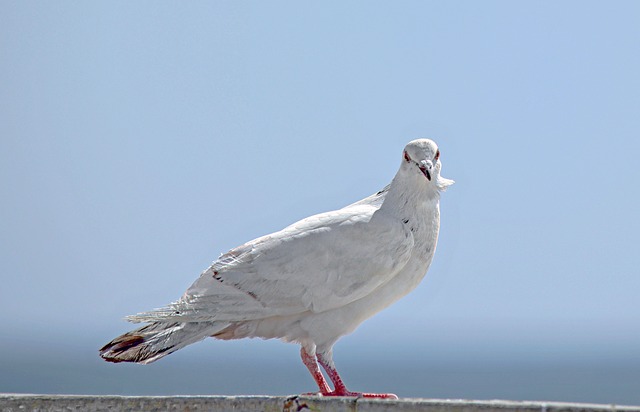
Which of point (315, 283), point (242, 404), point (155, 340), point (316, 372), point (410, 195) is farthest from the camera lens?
point (410, 195)

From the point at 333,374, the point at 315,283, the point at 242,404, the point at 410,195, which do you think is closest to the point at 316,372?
the point at 333,374

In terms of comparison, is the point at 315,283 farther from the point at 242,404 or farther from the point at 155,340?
the point at 242,404

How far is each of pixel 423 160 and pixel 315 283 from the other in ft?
4.13

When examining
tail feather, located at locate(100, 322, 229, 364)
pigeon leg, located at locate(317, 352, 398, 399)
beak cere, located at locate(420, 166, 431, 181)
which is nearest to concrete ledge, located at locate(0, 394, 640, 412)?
tail feather, located at locate(100, 322, 229, 364)

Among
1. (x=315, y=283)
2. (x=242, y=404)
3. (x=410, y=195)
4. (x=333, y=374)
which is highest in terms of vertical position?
(x=410, y=195)

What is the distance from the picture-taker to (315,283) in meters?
8.46

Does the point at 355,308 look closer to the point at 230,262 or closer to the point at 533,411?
the point at 230,262

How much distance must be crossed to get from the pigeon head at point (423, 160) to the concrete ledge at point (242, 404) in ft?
8.53

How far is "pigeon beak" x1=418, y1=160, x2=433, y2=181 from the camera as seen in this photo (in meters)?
8.62

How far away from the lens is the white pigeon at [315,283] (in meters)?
8.42

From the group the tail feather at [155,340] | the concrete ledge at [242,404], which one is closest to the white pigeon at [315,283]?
the tail feather at [155,340]

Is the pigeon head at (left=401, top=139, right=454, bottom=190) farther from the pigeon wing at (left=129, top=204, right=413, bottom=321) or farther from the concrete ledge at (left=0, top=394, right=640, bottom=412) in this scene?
the concrete ledge at (left=0, top=394, right=640, bottom=412)

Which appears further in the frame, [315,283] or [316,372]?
[316,372]

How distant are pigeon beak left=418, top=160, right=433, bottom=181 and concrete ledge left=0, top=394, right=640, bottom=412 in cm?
255
